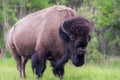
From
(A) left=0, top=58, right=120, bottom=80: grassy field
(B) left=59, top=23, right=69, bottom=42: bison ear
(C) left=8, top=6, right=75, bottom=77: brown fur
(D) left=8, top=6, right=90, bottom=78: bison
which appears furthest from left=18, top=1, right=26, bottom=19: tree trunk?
(B) left=59, top=23, right=69, bottom=42: bison ear

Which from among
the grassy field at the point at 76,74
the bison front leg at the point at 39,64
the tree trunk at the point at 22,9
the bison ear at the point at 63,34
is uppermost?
the bison ear at the point at 63,34

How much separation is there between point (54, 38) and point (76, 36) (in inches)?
53.9

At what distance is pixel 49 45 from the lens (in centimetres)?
954

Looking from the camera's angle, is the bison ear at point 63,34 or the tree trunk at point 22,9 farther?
the tree trunk at point 22,9

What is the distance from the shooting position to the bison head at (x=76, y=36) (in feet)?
26.2

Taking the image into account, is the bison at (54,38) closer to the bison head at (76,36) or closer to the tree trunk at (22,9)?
the bison head at (76,36)

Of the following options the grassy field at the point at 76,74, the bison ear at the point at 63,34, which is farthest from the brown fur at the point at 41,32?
the grassy field at the point at 76,74

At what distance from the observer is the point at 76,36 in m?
8.20

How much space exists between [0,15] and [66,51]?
24.0m

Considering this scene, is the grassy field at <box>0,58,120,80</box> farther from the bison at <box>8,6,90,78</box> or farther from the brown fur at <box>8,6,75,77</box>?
the brown fur at <box>8,6,75,77</box>

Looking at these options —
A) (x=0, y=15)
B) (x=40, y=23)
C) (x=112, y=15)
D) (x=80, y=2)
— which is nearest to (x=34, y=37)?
(x=40, y=23)

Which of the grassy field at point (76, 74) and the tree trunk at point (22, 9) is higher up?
the grassy field at point (76, 74)

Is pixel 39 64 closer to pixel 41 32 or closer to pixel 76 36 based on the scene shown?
pixel 41 32

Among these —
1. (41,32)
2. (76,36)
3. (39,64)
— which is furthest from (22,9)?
(76,36)
